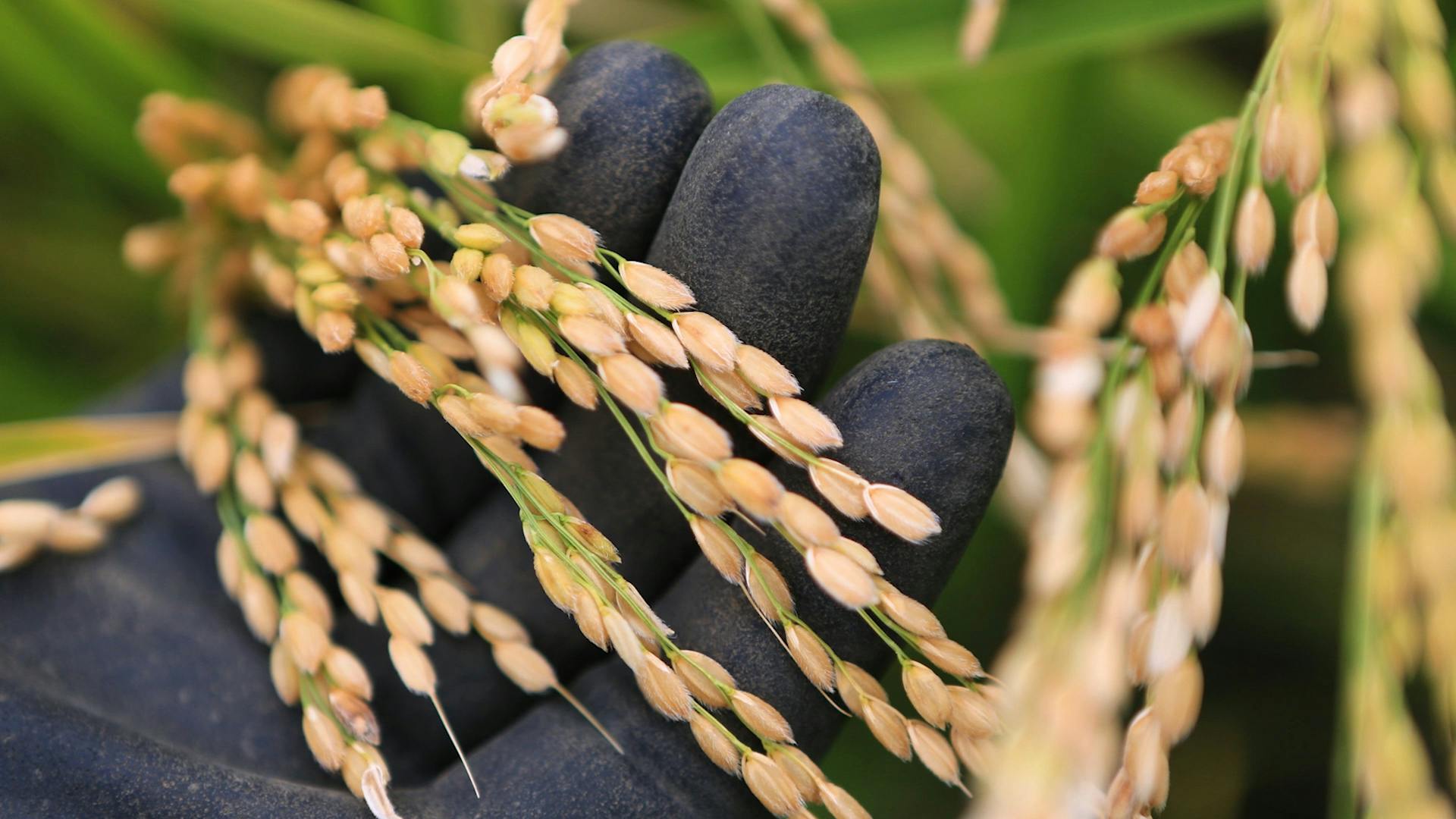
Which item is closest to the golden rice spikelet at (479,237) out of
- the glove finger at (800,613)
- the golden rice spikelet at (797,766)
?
the glove finger at (800,613)

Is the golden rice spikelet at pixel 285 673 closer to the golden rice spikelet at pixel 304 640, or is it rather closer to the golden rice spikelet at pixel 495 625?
the golden rice spikelet at pixel 304 640

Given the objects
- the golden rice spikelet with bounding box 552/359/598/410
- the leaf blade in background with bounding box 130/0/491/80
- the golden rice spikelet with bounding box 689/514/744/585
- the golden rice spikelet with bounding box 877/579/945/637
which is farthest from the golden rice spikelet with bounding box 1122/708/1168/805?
the leaf blade in background with bounding box 130/0/491/80

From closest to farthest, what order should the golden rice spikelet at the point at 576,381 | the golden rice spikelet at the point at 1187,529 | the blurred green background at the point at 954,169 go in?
the golden rice spikelet at the point at 1187,529 < the golden rice spikelet at the point at 576,381 < the blurred green background at the point at 954,169

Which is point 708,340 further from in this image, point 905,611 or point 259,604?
point 259,604

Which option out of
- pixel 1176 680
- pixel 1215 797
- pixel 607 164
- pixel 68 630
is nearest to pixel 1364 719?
pixel 1176 680

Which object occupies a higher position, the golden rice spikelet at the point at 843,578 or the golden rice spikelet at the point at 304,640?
the golden rice spikelet at the point at 843,578

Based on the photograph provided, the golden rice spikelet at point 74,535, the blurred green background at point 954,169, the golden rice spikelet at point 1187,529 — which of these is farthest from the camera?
the blurred green background at point 954,169
